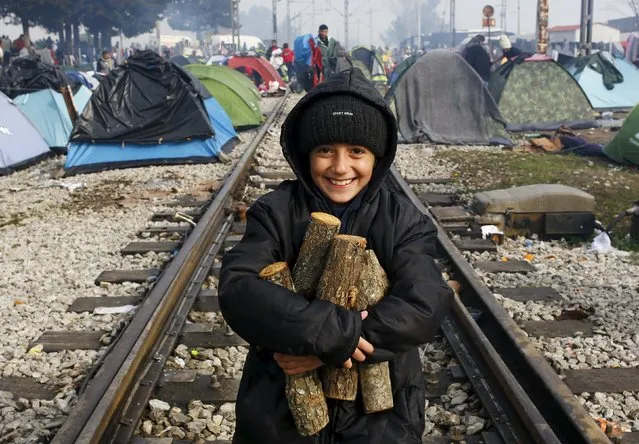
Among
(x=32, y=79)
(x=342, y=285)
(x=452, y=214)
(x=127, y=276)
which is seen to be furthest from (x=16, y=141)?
(x=342, y=285)

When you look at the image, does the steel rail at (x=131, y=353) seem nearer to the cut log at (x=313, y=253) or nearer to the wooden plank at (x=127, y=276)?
the wooden plank at (x=127, y=276)

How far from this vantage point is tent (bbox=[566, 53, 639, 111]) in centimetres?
1867

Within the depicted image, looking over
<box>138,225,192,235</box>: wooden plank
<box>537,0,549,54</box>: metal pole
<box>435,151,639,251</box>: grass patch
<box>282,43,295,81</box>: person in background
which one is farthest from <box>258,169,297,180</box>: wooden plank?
<box>282,43,295,81</box>: person in background

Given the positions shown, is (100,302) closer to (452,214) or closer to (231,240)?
(231,240)

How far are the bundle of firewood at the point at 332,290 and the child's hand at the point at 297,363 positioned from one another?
0.03m

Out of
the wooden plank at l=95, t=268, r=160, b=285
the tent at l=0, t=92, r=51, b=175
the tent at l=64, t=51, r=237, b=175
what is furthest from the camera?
the tent at l=0, t=92, r=51, b=175

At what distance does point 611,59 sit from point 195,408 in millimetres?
18830

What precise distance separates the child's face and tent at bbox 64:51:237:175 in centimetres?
897

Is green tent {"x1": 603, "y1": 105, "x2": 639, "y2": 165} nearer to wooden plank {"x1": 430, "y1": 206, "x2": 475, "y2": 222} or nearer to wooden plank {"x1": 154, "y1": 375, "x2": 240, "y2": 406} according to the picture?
wooden plank {"x1": 430, "y1": 206, "x2": 475, "y2": 222}

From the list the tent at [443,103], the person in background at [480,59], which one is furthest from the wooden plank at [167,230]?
the person in background at [480,59]

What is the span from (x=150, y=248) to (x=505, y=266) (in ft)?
9.81

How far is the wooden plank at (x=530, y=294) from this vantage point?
505 centimetres

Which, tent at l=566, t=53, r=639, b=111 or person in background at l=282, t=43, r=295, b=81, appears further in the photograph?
person in background at l=282, t=43, r=295, b=81

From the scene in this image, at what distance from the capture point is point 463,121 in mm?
13031
